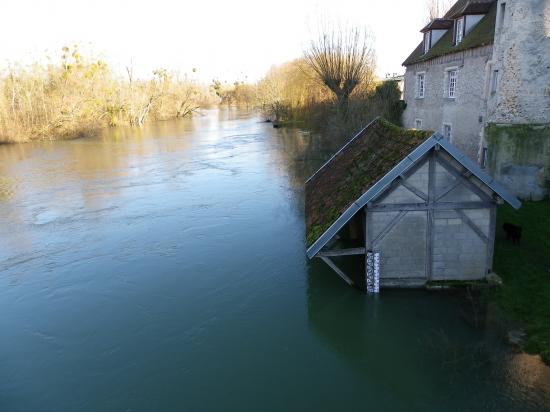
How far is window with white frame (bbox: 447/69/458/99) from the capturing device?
61.5ft

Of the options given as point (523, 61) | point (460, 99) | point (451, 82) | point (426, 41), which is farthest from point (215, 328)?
point (426, 41)

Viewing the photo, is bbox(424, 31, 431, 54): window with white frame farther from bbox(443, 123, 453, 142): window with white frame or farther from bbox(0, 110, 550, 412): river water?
bbox(0, 110, 550, 412): river water

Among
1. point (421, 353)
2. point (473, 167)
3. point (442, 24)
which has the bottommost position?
point (421, 353)

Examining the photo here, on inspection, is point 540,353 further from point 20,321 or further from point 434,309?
point 20,321

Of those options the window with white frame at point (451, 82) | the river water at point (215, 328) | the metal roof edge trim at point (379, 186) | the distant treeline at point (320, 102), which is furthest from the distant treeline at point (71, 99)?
the metal roof edge trim at point (379, 186)

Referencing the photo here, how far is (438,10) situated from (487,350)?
42266 mm

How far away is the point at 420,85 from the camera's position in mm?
23359

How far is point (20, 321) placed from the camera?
9.73m

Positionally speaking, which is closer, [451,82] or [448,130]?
[451,82]

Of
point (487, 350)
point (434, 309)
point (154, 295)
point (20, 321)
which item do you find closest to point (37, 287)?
point (20, 321)

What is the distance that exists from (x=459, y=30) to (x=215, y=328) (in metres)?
17.3

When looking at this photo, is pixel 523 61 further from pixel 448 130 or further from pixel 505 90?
pixel 448 130

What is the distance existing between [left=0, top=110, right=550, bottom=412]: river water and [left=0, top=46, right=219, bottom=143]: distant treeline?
27.2 meters

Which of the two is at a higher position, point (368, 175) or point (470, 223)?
point (368, 175)
